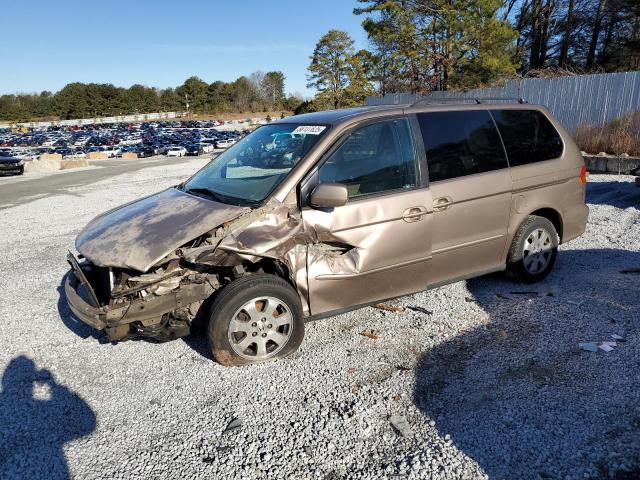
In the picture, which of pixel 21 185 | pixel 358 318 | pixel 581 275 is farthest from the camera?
pixel 21 185

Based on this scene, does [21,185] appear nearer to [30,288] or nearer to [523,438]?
[30,288]

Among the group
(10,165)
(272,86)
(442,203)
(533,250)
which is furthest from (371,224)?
(272,86)

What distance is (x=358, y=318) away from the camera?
13.5 feet

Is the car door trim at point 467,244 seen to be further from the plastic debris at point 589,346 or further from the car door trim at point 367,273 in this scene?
the plastic debris at point 589,346

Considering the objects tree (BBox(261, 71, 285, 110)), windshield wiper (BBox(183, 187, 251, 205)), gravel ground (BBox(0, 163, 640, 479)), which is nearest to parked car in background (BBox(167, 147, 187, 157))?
gravel ground (BBox(0, 163, 640, 479))

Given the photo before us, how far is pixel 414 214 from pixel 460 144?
86 centimetres

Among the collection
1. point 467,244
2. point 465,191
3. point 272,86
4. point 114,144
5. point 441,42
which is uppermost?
point 272,86

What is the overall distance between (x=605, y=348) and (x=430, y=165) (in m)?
1.93

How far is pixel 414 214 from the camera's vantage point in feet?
11.9

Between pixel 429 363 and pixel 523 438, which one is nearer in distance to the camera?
pixel 523 438

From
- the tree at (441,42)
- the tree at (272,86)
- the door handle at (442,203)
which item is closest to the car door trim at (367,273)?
the door handle at (442,203)

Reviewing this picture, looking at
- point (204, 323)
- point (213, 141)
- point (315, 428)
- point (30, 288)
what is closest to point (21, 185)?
point (30, 288)

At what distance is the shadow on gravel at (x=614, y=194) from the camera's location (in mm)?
7988

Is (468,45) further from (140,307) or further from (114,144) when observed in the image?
(114,144)
